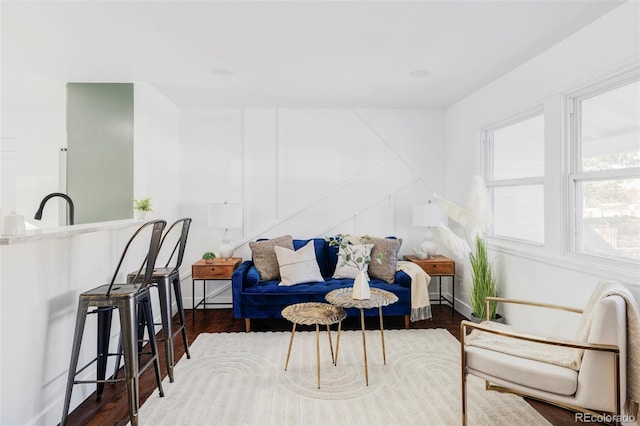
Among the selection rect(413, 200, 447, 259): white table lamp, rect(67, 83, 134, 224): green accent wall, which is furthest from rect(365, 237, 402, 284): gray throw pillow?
rect(67, 83, 134, 224): green accent wall

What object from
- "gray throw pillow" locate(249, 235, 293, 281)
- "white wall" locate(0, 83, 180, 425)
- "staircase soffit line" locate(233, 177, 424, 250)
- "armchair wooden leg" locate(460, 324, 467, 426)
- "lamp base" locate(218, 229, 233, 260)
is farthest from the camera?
"staircase soffit line" locate(233, 177, 424, 250)

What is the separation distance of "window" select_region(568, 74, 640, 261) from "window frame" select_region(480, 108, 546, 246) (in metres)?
0.30

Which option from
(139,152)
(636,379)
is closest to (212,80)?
(139,152)

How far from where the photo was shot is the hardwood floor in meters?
2.17

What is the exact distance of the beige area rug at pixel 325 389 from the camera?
84.4 inches

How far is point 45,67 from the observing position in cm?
315

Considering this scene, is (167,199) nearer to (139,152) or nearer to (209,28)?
(139,152)

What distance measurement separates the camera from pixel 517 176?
3.42 meters

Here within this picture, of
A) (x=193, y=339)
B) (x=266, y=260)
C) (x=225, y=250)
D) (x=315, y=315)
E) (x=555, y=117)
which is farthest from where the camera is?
(x=225, y=250)

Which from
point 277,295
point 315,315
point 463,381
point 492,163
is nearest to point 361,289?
point 315,315

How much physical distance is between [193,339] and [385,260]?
85.5 inches

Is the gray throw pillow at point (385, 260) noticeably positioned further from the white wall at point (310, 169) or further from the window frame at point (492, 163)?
the window frame at point (492, 163)

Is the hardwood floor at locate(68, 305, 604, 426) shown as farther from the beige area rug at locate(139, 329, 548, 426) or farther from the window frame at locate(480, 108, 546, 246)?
the window frame at locate(480, 108, 546, 246)

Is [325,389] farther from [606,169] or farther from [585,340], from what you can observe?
[606,169]
